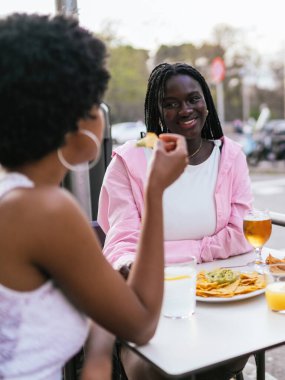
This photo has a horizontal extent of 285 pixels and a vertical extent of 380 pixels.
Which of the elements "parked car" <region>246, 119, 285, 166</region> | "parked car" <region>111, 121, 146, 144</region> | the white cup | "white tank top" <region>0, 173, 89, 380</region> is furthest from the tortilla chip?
"parked car" <region>111, 121, 146, 144</region>

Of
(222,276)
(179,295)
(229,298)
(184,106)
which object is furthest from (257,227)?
(184,106)

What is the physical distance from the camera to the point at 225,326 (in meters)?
1.41

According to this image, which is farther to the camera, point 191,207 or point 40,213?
point 191,207

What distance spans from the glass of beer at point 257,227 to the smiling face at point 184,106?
53 centimetres

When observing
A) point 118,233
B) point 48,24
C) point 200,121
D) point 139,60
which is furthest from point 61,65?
point 139,60

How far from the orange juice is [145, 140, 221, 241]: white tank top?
0.67 meters

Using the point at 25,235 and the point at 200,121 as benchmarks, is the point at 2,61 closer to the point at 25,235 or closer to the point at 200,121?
the point at 25,235

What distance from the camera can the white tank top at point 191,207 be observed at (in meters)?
2.14

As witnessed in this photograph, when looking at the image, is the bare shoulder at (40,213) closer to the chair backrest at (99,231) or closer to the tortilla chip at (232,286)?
the tortilla chip at (232,286)

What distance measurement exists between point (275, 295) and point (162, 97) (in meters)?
1.11

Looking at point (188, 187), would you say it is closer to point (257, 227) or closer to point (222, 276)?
point (257, 227)

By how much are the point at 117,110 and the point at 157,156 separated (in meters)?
32.3

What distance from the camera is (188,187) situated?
2.20 metres

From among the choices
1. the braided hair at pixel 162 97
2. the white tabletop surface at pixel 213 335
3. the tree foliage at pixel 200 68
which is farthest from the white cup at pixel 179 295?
the tree foliage at pixel 200 68
